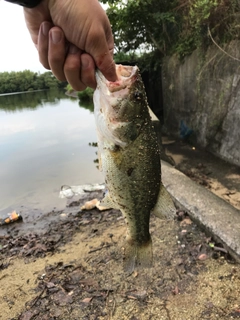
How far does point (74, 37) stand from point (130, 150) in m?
0.79

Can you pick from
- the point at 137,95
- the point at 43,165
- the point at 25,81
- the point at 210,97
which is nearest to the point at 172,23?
the point at 210,97

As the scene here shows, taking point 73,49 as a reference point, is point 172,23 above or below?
above

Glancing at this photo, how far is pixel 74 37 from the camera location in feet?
5.05

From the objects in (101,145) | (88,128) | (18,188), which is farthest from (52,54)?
(88,128)

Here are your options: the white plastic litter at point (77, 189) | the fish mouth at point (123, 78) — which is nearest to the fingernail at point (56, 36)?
the fish mouth at point (123, 78)

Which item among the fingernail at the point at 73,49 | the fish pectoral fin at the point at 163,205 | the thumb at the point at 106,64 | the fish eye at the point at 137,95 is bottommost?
the fish pectoral fin at the point at 163,205

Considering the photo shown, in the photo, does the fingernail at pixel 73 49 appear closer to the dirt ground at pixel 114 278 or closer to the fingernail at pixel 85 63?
the fingernail at pixel 85 63

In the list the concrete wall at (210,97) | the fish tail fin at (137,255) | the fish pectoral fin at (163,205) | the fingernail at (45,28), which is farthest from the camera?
the concrete wall at (210,97)

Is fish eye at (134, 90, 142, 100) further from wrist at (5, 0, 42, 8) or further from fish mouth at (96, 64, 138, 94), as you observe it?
wrist at (5, 0, 42, 8)

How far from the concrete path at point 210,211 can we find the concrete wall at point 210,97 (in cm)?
303

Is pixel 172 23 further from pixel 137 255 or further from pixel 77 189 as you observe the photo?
pixel 137 255

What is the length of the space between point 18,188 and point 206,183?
5.60 meters

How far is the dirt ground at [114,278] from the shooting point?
3283 mm

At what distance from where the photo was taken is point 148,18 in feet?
38.0
